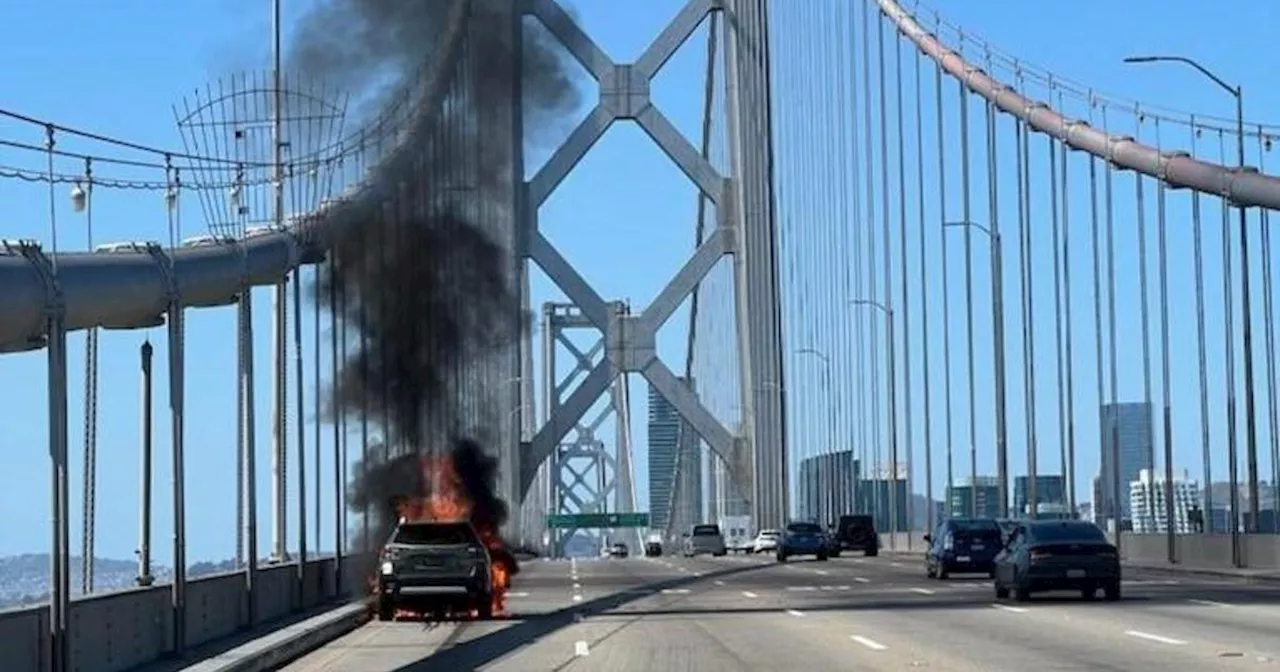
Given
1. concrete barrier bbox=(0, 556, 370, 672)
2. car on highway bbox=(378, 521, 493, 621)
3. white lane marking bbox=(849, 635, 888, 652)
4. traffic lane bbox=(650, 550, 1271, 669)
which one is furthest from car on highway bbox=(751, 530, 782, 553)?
white lane marking bbox=(849, 635, 888, 652)

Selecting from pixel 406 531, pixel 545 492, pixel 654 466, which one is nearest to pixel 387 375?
pixel 406 531

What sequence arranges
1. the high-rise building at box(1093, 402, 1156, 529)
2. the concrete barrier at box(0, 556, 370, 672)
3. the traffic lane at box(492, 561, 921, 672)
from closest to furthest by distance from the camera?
the concrete barrier at box(0, 556, 370, 672) < the traffic lane at box(492, 561, 921, 672) < the high-rise building at box(1093, 402, 1156, 529)

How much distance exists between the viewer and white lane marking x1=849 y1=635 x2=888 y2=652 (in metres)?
27.7

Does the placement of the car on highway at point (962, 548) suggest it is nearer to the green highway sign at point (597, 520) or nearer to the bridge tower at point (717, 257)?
the bridge tower at point (717, 257)

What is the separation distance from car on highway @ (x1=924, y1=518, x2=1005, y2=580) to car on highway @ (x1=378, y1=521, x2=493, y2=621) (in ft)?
64.1

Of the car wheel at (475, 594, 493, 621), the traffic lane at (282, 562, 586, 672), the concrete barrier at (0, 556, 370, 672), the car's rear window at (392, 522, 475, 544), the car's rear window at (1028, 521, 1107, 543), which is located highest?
the car's rear window at (392, 522, 475, 544)

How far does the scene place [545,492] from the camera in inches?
5354

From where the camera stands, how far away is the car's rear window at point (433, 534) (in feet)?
126

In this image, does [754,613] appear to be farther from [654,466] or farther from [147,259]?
[654,466]

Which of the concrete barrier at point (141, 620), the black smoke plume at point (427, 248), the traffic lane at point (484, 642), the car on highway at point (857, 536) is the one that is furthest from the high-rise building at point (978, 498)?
the concrete barrier at point (141, 620)

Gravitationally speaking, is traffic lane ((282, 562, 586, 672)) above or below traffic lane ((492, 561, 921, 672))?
below

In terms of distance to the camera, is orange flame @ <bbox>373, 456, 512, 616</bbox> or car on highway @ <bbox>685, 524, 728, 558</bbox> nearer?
orange flame @ <bbox>373, 456, 512, 616</bbox>

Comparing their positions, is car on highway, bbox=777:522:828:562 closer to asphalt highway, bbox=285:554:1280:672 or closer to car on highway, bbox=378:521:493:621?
asphalt highway, bbox=285:554:1280:672

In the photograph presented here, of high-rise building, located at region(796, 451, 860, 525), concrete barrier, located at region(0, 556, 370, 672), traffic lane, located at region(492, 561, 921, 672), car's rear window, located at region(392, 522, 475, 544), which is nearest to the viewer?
concrete barrier, located at region(0, 556, 370, 672)
